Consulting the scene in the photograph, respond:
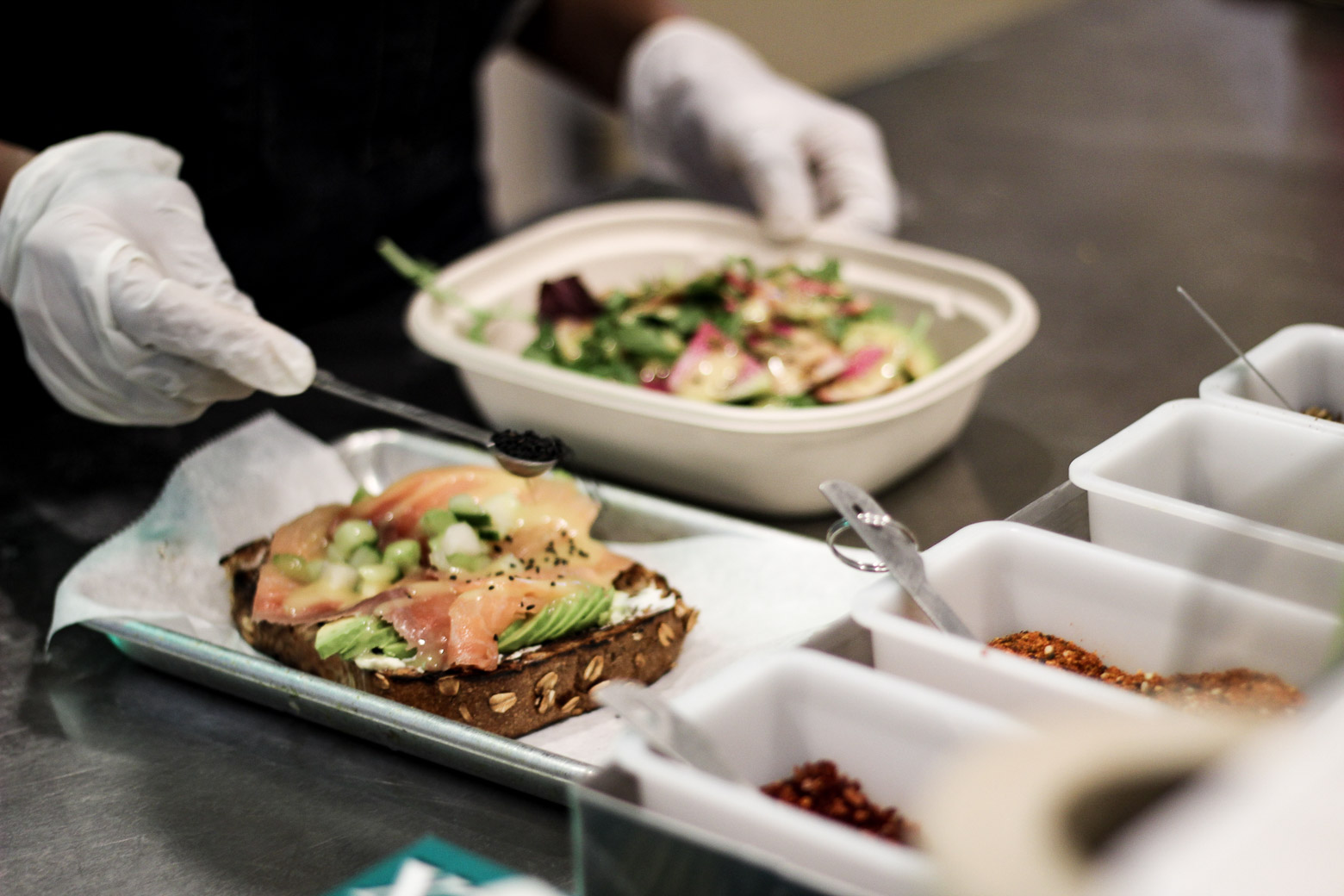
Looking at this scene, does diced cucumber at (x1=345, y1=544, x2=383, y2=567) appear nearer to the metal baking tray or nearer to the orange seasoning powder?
the metal baking tray

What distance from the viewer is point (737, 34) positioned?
4715 mm

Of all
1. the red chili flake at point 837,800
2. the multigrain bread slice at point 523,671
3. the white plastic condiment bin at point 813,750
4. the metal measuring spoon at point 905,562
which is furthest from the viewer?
the multigrain bread slice at point 523,671

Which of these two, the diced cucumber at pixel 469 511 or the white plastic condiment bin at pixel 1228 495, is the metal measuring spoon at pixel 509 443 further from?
the white plastic condiment bin at pixel 1228 495

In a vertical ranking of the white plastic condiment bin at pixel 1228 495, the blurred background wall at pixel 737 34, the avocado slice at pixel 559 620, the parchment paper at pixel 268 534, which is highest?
the white plastic condiment bin at pixel 1228 495

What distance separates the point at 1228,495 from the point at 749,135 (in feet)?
3.97

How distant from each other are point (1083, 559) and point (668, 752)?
363 millimetres

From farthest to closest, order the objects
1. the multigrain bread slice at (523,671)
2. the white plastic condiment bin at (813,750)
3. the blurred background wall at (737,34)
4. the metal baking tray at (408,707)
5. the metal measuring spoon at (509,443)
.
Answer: the blurred background wall at (737,34), the metal measuring spoon at (509,443), the multigrain bread slice at (523,671), the metal baking tray at (408,707), the white plastic condiment bin at (813,750)

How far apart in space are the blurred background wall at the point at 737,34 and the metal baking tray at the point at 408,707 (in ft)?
8.91

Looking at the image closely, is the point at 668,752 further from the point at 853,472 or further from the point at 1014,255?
the point at 1014,255

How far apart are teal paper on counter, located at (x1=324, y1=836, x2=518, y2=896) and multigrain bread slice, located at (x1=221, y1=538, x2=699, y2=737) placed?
0.26 m

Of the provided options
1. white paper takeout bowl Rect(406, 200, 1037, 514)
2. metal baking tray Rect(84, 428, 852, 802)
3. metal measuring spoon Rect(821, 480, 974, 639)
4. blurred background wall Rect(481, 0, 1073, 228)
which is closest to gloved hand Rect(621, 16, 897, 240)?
white paper takeout bowl Rect(406, 200, 1037, 514)

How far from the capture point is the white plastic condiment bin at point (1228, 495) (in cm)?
85

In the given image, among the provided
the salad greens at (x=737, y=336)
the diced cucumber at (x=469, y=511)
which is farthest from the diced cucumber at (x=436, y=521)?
the salad greens at (x=737, y=336)

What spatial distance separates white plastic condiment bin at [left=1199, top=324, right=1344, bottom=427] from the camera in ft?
3.76
